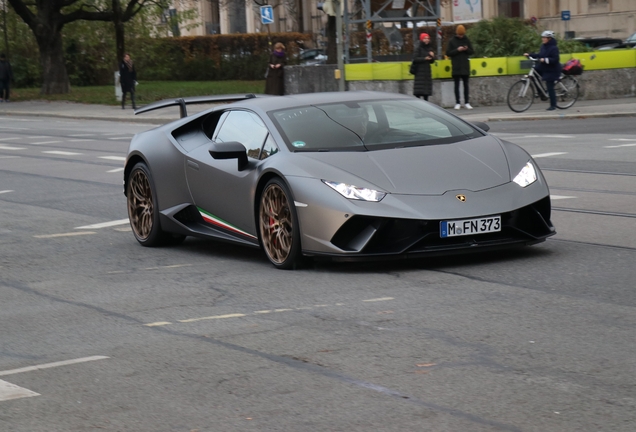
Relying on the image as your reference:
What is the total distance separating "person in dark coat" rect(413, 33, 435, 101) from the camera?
89.6 feet

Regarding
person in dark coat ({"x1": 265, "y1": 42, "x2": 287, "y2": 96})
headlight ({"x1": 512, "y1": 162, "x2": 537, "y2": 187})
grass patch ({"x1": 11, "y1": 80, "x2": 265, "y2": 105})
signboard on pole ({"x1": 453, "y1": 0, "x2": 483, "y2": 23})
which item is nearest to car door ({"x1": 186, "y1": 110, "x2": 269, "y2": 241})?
headlight ({"x1": 512, "y1": 162, "x2": 537, "y2": 187})

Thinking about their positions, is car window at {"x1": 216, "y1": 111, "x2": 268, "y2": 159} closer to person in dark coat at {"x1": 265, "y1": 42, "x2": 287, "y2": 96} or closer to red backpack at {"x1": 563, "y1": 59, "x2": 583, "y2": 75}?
red backpack at {"x1": 563, "y1": 59, "x2": 583, "y2": 75}

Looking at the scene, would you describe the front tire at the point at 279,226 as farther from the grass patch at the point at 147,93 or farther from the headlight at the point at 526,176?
the grass patch at the point at 147,93

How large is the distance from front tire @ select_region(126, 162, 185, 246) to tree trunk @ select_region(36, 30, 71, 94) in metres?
39.2

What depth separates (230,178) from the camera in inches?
349

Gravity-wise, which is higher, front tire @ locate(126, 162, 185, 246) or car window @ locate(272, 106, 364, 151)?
car window @ locate(272, 106, 364, 151)

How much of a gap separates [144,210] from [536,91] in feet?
59.7

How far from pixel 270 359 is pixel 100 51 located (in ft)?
185

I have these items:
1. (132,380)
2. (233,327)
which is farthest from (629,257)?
(132,380)

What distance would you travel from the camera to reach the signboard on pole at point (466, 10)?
219ft

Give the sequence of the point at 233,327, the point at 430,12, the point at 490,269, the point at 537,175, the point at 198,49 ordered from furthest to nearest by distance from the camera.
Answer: the point at 198,49 → the point at 430,12 → the point at 537,175 → the point at 490,269 → the point at 233,327

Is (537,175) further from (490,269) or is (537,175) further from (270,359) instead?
(270,359)

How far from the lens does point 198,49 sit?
211ft

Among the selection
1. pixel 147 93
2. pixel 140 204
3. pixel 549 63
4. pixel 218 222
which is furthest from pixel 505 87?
pixel 218 222
